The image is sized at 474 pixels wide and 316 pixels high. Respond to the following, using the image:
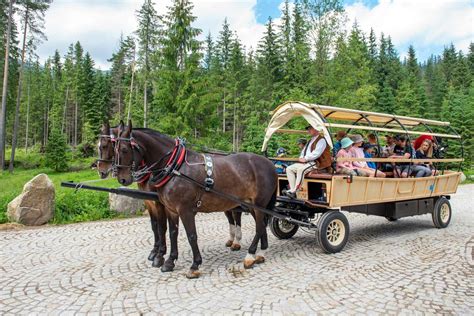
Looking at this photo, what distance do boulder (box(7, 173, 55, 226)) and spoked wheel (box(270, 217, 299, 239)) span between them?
596 centimetres

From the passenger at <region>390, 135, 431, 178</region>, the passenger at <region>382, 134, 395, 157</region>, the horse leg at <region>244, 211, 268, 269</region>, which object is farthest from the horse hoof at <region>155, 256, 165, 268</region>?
the passenger at <region>382, 134, 395, 157</region>

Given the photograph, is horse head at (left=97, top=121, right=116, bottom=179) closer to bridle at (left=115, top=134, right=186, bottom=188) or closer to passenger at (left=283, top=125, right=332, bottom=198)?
bridle at (left=115, top=134, right=186, bottom=188)

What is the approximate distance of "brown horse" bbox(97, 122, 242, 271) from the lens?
16.2 ft

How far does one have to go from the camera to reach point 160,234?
5746 millimetres

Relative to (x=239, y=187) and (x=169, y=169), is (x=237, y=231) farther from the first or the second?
(x=169, y=169)

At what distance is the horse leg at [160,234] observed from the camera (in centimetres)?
557

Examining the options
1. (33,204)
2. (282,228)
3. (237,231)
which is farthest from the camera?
(33,204)

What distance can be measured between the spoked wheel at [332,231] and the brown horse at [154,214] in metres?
1.60

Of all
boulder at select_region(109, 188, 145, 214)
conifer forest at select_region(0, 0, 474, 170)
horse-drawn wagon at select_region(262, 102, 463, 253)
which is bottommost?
boulder at select_region(109, 188, 145, 214)

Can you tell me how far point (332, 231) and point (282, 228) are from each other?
4.38 feet

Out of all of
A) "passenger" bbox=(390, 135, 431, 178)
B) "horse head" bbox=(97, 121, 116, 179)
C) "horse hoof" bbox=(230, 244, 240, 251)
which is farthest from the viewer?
"passenger" bbox=(390, 135, 431, 178)

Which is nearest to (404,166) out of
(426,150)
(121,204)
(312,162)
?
(426,150)

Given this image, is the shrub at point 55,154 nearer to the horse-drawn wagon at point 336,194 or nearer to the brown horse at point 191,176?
the horse-drawn wagon at point 336,194

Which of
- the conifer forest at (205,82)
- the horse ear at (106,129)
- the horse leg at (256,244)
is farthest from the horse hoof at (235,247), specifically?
the conifer forest at (205,82)
